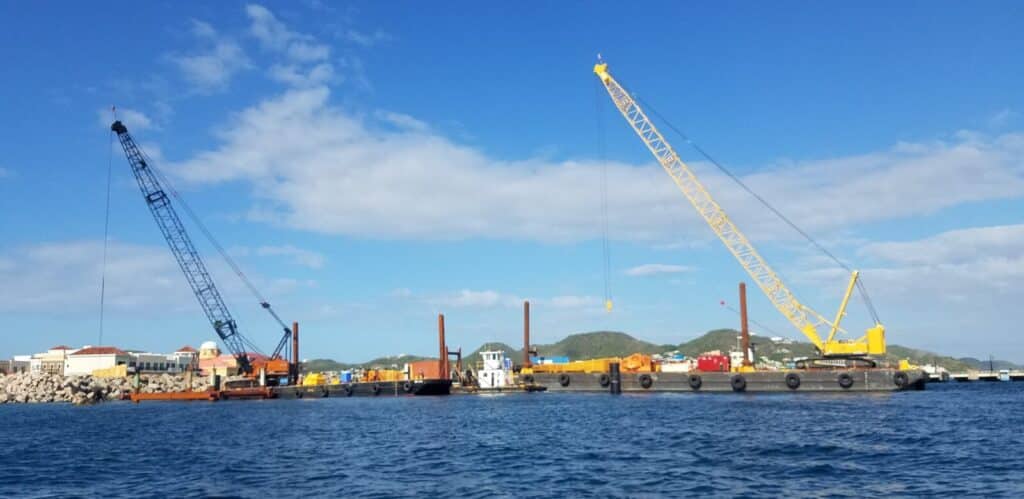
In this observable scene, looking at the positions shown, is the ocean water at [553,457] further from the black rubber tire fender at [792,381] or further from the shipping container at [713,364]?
the shipping container at [713,364]

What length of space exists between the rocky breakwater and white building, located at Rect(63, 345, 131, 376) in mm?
21116

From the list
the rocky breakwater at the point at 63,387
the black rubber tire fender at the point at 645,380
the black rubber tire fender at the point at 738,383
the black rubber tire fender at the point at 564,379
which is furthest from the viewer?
the rocky breakwater at the point at 63,387

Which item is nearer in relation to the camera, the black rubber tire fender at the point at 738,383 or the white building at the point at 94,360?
the black rubber tire fender at the point at 738,383

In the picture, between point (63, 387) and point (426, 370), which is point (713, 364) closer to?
point (426, 370)

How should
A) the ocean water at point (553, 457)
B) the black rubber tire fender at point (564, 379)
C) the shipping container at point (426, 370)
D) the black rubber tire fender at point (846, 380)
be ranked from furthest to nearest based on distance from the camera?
the shipping container at point (426, 370) → the black rubber tire fender at point (564, 379) → the black rubber tire fender at point (846, 380) → the ocean water at point (553, 457)

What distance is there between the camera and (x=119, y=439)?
51531mm

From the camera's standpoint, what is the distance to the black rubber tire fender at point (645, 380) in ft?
347

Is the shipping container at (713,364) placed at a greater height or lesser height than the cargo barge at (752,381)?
greater

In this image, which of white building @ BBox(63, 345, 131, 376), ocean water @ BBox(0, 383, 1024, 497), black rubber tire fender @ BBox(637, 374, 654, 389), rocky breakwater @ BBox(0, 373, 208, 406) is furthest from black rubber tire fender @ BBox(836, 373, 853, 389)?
white building @ BBox(63, 345, 131, 376)

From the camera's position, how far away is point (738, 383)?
9862 centimetres

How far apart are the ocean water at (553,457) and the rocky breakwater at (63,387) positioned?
311ft

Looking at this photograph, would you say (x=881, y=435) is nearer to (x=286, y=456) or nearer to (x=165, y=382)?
(x=286, y=456)

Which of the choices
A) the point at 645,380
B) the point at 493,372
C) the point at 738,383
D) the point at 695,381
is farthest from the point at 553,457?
the point at 493,372

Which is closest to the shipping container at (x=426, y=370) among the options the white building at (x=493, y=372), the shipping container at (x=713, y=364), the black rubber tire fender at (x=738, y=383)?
the white building at (x=493, y=372)
